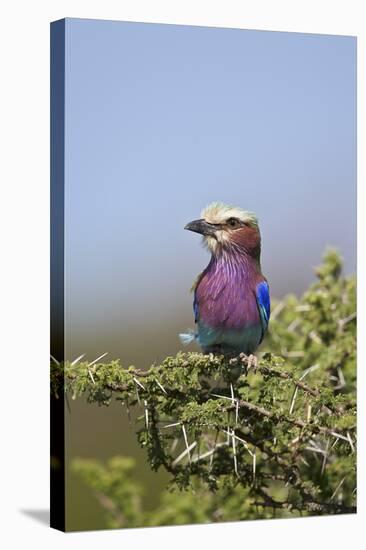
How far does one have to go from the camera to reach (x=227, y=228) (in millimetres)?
10203

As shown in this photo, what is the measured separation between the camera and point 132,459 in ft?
32.3

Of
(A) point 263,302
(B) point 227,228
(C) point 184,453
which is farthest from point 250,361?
(B) point 227,228

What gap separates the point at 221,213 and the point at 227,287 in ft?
1.72

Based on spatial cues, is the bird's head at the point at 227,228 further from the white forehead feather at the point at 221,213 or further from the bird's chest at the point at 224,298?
the bird's chest at the point at 224,298

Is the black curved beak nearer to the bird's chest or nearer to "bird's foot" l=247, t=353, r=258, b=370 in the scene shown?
the bird's chest

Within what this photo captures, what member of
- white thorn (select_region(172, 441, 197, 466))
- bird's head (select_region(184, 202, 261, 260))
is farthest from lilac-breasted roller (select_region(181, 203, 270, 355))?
white thorn (select_region(172, 441, 197, 466))

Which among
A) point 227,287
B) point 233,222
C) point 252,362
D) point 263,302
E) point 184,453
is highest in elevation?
point 233,222

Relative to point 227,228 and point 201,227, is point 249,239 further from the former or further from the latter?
point 201,227

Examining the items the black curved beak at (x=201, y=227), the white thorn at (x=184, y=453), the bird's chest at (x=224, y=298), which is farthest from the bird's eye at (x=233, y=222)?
the white thorn at (x=184, y=453)

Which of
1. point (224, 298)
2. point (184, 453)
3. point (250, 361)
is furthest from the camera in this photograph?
point (250, 361)

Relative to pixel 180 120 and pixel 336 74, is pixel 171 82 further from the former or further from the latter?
pixel 336 74

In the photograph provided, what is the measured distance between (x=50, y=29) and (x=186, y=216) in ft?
5.22

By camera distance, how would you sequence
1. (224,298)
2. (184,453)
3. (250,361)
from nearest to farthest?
1. (184,453)
2. (224,298)
3. (250,361)

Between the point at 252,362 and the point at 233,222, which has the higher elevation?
the point at 233,222
